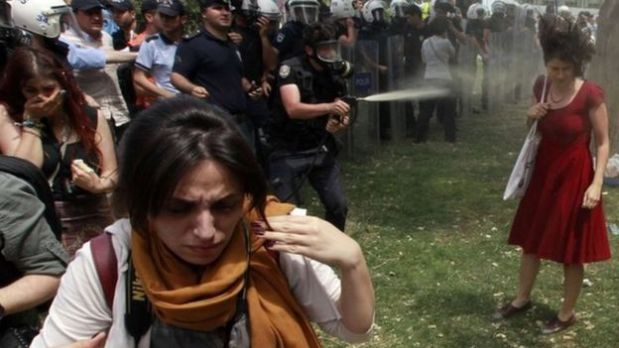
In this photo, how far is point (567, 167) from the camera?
4.25 meters

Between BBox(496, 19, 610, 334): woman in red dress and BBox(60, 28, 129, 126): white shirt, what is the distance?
294 cm

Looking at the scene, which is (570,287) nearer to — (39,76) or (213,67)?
(213,67)

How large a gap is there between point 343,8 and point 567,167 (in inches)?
282

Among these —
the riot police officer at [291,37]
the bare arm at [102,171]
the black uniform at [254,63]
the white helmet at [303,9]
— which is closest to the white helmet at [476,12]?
the white helmet at [303,9]

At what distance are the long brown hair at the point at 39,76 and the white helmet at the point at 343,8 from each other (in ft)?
25.4

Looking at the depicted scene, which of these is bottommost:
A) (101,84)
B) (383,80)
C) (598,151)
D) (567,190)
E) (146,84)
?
(383,80)

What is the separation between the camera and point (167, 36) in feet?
20.0

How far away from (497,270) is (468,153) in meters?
5.10

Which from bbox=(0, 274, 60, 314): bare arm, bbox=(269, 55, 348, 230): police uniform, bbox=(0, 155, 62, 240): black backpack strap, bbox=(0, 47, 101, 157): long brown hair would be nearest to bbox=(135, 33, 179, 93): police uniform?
bbox=(269, 55, 348, 230): police uniform

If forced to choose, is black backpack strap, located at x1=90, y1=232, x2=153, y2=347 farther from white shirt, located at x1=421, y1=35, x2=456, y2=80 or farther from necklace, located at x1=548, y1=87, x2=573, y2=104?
white shirt, located at x1=421, y1=35, x2=456, y2=80

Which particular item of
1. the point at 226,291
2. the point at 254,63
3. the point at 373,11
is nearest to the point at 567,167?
the point at 226,291

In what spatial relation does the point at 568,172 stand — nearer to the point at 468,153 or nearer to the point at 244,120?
the point at 244,120

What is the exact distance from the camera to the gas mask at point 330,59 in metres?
4.95

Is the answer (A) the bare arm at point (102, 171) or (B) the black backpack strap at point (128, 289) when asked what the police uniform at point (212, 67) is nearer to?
(A) the bare arm at point (102, 171)
